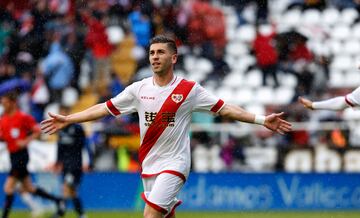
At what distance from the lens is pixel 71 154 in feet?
55.3

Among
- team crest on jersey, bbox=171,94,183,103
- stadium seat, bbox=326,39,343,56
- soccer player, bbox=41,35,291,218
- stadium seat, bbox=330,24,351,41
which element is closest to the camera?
soccer player, bbox=41,35,291,218

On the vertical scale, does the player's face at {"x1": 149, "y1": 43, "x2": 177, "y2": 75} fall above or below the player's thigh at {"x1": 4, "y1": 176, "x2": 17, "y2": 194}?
above

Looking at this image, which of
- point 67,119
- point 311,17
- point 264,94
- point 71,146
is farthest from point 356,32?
point 67,119

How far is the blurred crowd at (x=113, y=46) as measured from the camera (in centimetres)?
2108

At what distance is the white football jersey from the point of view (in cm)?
943

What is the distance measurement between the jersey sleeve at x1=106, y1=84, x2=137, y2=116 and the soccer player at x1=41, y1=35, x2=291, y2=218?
0.03ft

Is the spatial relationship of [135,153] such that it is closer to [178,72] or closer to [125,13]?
[178,72]

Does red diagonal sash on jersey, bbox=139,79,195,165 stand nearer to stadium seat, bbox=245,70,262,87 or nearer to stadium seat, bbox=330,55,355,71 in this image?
stadium seat, bbox=245,70,262,87

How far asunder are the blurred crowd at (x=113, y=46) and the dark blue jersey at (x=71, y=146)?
3.34m

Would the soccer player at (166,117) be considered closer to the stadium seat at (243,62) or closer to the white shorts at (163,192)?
the white shorts at (163,192)

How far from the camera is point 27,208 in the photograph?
62.1ft

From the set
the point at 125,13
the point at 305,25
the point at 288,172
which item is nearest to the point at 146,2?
the point at 125,13

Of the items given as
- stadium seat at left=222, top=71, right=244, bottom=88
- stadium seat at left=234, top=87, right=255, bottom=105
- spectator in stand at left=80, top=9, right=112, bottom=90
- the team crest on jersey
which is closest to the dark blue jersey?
spectator in stand at left=80, top=9, right=112, bottom=90

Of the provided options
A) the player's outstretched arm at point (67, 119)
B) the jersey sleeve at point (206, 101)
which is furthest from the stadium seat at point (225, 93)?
the player's outstretched arm at point (67, 119)
